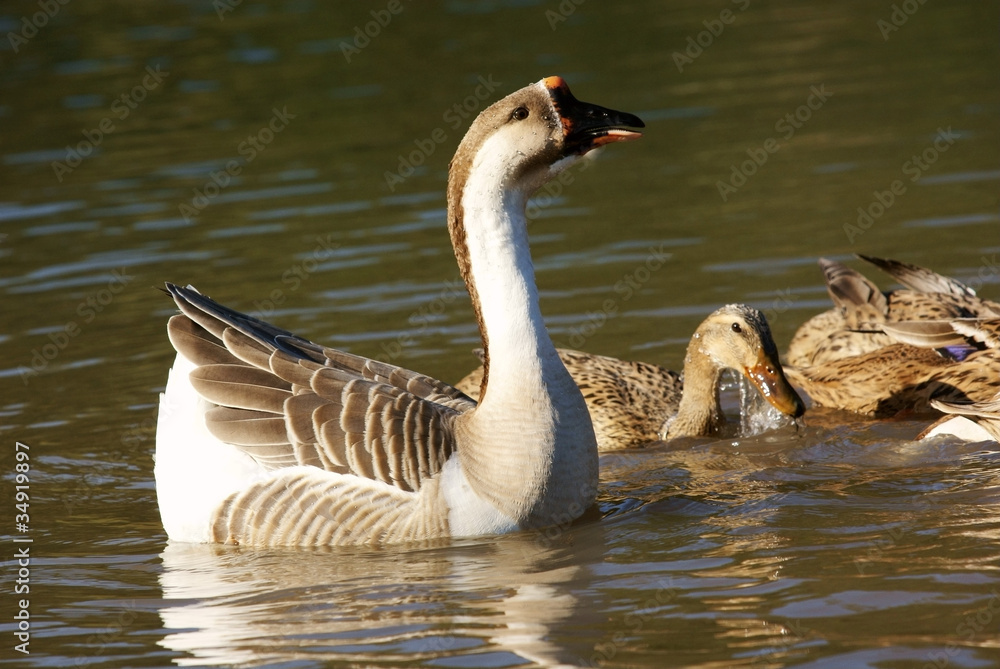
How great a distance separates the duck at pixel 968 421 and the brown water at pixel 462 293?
0.48 feet

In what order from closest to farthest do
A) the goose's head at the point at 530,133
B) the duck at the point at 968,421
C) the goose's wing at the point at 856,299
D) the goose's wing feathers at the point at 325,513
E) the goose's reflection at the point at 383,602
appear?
the goose's reflection at the point at 383,602 < the goose's head at the point at 530,133 < the goose's wing feathers at the point at 325,513 < the duck at the point at 968,421 < the goose's wing at the point at 856,299

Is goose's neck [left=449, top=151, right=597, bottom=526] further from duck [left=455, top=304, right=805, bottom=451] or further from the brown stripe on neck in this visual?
duck [left=455, top=304, right=805, bottom=451]

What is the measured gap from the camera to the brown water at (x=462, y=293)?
21.3 feet

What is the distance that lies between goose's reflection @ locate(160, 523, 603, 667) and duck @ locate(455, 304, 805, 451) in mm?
1980

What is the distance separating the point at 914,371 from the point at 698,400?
1568 millimetres

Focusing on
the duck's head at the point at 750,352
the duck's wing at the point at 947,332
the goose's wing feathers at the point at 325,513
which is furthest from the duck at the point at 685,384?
the goose's wing feathers at the point at 325,513

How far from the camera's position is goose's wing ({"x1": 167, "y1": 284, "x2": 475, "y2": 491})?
24.5 feet

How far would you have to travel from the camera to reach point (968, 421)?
28.1ft

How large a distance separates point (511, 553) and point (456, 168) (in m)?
2.10

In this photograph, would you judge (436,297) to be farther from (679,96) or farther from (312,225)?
(679,96)

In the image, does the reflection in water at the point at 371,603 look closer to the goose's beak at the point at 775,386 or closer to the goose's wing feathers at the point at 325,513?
the goose's wing feathers at the point at 325,513

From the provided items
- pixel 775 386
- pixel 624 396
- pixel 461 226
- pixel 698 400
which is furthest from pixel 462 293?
pixel 461 226

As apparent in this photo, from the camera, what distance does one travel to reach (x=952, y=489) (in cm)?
777

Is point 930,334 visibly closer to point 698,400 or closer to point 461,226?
point 698,400
